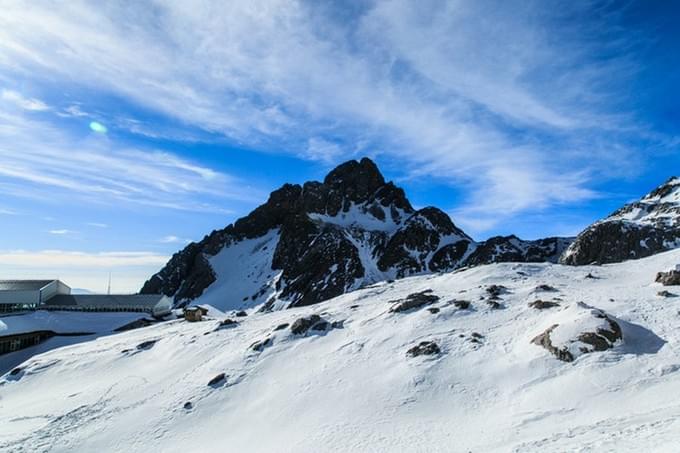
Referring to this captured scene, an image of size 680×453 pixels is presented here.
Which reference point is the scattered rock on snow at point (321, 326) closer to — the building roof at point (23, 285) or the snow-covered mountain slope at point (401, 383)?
the snow-covered mountain slope at point (401, 383)

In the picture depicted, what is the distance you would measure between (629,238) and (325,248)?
282 ft

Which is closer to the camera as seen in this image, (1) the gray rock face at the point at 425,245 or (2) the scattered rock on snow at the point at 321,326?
(2) the scattered rock on snow at the point at 321,326

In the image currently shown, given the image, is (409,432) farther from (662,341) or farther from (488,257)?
(488,257)

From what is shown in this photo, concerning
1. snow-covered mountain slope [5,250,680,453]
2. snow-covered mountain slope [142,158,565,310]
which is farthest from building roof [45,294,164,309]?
snow-covered mountain slope [5,250,680,453]

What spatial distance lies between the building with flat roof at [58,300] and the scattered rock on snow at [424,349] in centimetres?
8059

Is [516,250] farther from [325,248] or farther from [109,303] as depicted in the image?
[109,303]

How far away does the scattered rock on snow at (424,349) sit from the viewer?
28.4 m

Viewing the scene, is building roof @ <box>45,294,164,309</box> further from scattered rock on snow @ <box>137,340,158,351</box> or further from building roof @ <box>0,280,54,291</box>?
scattered rock on snow @ <box>137,340,158,351</box>

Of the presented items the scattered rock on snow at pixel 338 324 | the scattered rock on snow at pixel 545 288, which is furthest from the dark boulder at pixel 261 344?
the scattered rock on snow at pixel 545 288

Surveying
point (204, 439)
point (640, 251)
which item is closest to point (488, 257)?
point (640, 251)

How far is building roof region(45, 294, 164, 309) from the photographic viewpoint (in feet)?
317

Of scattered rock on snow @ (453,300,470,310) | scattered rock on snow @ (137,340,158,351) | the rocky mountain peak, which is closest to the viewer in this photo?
scattered rock on snow @ (453,300,470,310)

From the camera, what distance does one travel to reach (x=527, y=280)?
4438cm

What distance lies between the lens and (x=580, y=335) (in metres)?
24.9
